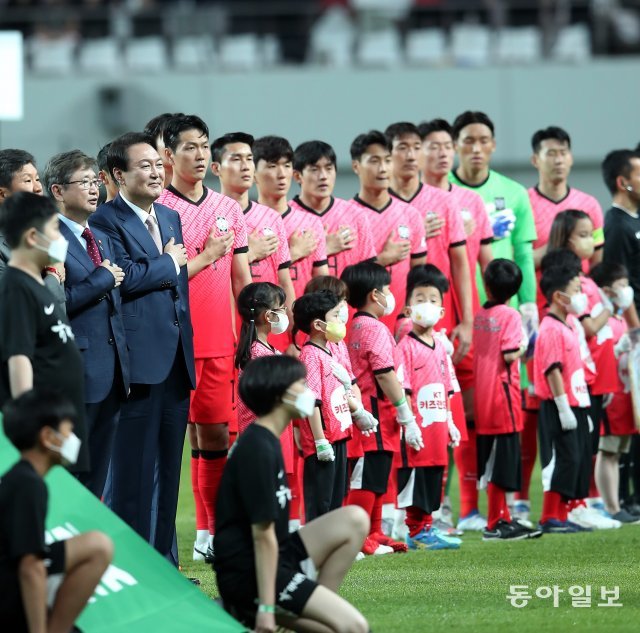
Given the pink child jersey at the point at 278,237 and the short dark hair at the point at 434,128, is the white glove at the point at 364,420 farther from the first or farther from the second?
the short dark hair at the point at 434,128

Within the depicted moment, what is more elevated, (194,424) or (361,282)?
(361,282)

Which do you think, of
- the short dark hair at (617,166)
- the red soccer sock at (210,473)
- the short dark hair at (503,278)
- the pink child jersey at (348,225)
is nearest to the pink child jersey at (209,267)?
the red soccer sock at (210,473)

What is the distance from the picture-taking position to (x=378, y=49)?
17.0 m

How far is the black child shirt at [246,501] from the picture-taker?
192 inches

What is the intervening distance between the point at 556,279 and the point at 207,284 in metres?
2.28

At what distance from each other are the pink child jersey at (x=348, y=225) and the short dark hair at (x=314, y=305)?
3.41 ft

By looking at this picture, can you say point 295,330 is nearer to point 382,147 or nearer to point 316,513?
point 316,513

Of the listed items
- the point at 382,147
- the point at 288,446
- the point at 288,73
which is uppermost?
the point at 288,73

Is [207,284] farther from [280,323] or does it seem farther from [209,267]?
[280,323]

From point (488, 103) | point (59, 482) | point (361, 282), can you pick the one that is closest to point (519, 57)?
point (488, 103)

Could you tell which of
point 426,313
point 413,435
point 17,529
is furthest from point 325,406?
point 17,529

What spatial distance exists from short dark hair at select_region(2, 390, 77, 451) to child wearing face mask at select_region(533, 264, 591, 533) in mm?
4320

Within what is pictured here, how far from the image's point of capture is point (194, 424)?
756cm

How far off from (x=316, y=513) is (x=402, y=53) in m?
10.8
